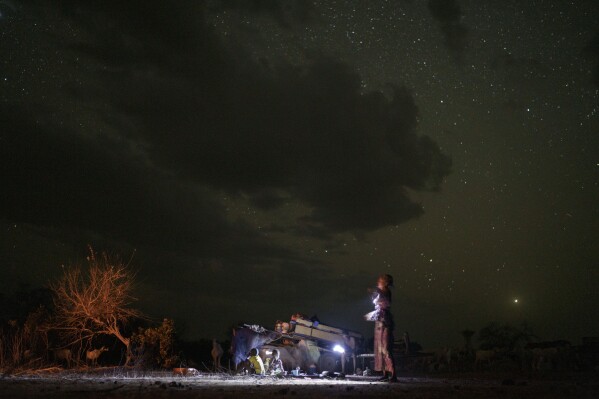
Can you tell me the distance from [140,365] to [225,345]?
22603mm

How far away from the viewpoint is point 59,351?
1083 inches

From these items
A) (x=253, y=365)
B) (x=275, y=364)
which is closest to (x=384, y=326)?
(x=275, y=364)

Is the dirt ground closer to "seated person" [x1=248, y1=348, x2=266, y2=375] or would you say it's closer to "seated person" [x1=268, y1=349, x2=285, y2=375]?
"seated person" [x1=268, y1=349, x2=285, y2=375]

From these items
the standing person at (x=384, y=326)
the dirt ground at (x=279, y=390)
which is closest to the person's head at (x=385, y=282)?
the standing person at (x=384, y=326)

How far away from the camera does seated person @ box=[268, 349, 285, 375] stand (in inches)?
824

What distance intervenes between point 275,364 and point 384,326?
6.19 m

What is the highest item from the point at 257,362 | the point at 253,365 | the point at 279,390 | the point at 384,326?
the point at 384,326

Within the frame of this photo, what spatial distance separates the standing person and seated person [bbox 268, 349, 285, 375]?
185 inches

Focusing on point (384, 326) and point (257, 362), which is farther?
point (257, 362)

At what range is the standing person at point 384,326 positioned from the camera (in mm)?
17609

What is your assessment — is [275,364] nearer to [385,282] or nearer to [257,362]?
[257,362]

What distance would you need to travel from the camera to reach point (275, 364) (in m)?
21.7

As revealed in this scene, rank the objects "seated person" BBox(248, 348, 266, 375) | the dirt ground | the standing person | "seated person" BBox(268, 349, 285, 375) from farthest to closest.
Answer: "seated person" BBox(248, 348, 266, 375) < "seated person" BBox(268, 349, 285, 375) < the standing person < the dirt ground

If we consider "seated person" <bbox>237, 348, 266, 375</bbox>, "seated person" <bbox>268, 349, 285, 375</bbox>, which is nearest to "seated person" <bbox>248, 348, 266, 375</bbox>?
A: "seated person" <bbox>237, 348, 266, 375</bbox>
